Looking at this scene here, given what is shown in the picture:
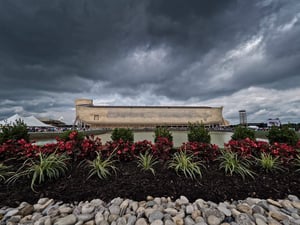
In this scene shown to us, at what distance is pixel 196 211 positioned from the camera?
184cm

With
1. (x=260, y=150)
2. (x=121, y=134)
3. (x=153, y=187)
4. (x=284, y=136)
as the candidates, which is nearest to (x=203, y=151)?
(x=260, y=150)

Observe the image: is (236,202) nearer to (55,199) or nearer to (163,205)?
(163,205)

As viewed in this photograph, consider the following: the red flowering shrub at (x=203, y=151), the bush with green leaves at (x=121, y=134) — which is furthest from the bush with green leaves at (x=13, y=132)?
the red flowering shrub at (x=203, y=151)

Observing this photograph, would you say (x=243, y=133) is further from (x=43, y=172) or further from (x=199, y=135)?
(x=43, y=172)

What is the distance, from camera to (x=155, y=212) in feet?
5.85

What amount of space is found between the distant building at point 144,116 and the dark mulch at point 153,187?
48.2 metres

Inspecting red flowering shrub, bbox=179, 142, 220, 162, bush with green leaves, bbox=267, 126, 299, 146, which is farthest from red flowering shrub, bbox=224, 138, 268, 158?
bush with green leaves, bbox=267, 126, 299, 146

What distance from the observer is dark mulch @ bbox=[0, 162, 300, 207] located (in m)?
2.14

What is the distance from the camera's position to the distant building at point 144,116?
5186 centimetres

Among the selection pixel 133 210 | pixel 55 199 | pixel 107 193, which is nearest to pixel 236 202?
pixel 133 210

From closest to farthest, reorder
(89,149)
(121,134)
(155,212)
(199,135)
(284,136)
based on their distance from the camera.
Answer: (155,212) → (89,149) → (284,136) → (121,134) → (199,135)

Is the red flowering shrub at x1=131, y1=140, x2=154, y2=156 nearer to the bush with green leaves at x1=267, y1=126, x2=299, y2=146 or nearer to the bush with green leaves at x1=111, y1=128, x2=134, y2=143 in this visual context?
the bush with green leaves at x1=111, y1=128, x2=134, y2=143

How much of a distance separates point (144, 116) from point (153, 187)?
51.6m

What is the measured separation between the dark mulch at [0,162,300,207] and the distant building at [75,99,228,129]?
158 feet
